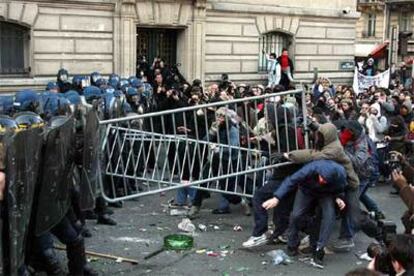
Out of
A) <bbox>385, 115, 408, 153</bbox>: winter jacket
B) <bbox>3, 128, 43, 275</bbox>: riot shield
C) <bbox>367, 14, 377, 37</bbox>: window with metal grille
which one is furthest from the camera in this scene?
<bbox>367, 14, 377, 37</bbox>: window with metal grille

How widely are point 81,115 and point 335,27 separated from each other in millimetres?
20593

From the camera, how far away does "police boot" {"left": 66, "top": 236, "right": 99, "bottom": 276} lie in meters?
6.15

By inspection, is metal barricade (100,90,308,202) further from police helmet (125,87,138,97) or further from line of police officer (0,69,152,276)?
police helmet (125,87,138,97)

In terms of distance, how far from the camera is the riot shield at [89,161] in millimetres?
6289

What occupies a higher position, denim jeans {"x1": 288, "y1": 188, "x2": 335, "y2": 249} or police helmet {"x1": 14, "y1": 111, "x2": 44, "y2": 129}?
police helmet {"x1": 14, "y1": 111, "x2": 44, "y2": 129}

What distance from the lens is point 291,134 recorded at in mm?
8242

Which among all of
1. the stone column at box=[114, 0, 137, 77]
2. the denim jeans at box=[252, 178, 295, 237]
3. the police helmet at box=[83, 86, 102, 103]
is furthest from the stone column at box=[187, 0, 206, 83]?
the denim jeans at box=[252, 178, 295, 237]

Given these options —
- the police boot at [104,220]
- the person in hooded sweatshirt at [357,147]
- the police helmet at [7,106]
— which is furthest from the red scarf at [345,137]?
the police helmet at [7,106]

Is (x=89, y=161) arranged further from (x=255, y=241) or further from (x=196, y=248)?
(x=255, y=241)

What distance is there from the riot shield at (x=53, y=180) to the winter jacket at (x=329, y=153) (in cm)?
283

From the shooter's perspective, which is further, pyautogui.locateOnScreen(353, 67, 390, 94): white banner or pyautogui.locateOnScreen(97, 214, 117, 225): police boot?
pyautogui.locateOnScreen(353, 67, 390, 94): white banner

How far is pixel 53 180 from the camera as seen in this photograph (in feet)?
18.7

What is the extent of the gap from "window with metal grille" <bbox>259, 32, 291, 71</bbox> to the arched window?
8.93 m

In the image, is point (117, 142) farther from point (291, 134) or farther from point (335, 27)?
point (335, 27)
